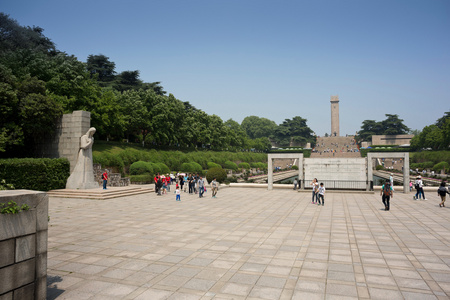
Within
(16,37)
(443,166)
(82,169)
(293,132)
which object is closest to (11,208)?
(82,169)

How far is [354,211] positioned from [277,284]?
10576 millimetres

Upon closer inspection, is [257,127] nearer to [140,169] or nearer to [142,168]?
[142,168]

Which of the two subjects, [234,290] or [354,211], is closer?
[234,290]

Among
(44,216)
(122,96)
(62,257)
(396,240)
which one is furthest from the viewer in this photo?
(122,96)

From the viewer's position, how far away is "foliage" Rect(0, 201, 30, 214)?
4535 mm

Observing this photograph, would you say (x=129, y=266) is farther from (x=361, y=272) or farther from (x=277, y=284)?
(x=361, y=272)

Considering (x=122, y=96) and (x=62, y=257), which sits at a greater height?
(x=122, y=96)

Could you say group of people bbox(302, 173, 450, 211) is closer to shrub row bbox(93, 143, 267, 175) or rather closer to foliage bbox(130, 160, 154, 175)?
foliage bbox(130, 160, 154, 175)

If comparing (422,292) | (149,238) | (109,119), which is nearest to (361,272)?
(422,292)

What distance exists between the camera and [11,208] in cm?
464

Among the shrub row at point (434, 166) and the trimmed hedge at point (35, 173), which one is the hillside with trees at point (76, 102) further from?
the shrub row at point (434, 166)

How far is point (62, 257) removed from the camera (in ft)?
25.1

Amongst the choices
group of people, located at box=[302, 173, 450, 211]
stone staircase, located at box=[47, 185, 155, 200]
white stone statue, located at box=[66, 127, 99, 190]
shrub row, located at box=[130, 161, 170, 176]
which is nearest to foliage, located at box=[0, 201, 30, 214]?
group of people, located at box=[302, 173, 450, 211]

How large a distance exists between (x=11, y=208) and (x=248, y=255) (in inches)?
211
